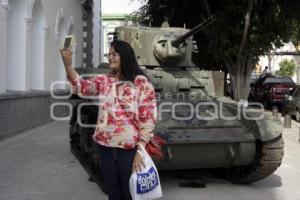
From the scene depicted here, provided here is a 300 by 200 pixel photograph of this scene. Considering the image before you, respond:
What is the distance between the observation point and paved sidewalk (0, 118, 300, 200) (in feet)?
24.3

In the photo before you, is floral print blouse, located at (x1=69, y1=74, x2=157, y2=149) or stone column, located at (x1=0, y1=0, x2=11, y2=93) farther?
stone column, located at (x1=0, y1=0, x2=11, y2=93)

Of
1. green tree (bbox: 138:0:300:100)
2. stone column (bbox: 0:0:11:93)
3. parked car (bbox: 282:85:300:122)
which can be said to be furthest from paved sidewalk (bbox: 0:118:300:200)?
green tree (bbox: 138:0:300:100)

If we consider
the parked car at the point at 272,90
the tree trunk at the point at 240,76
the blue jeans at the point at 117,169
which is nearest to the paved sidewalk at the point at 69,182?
the blue jeans at the point at 117,169

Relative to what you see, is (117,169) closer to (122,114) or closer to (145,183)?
(145,183)

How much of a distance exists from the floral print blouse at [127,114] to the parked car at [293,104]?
1586 centimetres

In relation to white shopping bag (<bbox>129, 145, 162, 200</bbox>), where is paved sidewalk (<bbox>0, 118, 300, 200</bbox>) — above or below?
below

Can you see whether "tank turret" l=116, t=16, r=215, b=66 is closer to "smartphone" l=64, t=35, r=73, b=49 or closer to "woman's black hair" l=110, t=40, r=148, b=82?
"woman's black hair" l=110, t=40, r=148, b=82

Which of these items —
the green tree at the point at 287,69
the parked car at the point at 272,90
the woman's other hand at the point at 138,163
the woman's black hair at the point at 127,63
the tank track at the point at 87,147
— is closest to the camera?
the woman's other hand at the point at 138,163

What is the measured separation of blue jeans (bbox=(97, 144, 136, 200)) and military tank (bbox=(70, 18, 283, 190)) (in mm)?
2406

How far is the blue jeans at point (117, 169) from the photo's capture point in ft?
14.9

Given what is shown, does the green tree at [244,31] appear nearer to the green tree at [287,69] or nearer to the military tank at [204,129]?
the military tank at [204,129]

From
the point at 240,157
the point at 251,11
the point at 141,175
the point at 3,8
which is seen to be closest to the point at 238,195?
the point at 240,157

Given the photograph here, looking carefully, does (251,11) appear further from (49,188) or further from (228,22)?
(49,188)

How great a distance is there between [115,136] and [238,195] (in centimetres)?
346
